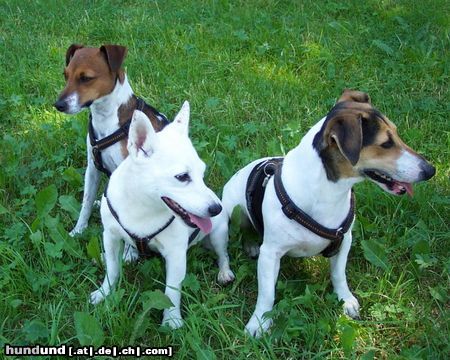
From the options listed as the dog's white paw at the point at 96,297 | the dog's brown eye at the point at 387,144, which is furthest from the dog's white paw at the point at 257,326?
the dog's brown eye at the point at 387,144

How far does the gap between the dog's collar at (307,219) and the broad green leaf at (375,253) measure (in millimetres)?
396

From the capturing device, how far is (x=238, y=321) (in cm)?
327

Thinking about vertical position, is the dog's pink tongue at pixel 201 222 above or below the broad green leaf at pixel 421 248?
above

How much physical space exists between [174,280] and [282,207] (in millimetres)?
731

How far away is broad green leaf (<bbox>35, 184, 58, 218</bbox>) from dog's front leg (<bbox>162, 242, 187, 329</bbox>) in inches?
41.2

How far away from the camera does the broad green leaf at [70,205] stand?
407cm

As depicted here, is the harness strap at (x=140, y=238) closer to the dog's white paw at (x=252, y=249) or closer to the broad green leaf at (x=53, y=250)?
the broad green leaf at (x=53, y=250)

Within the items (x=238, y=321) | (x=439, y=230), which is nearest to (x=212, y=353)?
(x=238, y=321)

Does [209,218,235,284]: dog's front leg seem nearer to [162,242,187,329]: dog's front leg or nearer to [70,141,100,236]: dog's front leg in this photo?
[162,242,187,329]: dog's front leg

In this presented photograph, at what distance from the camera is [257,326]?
3.15 meters

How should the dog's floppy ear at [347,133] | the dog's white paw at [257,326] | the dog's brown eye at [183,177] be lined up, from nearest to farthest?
the dog's floppy ear at [347,133]
the dog's brown eye at [183,177]
the dog's white paw at [257,326]

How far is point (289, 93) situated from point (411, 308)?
280 centimetres

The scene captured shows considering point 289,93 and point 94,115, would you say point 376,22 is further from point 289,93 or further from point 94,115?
point 94,115

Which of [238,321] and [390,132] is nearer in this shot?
[390,132]
